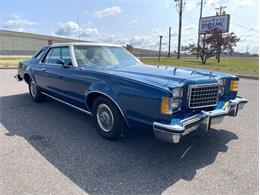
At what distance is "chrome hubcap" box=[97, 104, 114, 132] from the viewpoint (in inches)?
139

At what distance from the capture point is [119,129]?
3396 millimetres

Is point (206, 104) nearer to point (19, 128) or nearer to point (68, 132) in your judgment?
point (68, 132)

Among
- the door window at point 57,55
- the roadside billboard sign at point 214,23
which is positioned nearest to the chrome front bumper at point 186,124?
the door window at point 57,55

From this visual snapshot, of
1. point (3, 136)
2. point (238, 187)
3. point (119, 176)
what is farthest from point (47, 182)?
point (238, 187)

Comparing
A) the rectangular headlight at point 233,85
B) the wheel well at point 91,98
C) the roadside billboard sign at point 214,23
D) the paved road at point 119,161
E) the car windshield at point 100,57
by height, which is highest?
the roadside billboard sign at point 214,23

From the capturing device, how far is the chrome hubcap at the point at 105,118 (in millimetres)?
3531

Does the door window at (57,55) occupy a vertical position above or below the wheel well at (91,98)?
above

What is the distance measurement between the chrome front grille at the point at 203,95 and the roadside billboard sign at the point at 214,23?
25.6 m

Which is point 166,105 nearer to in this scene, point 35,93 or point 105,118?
point 105,118

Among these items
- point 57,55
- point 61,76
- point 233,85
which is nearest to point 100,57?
point 61,76

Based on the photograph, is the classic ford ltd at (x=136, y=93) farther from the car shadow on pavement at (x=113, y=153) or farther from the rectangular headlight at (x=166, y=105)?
the car shadow on pavement at (x=113, y=153)

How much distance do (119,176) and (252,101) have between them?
525 cm

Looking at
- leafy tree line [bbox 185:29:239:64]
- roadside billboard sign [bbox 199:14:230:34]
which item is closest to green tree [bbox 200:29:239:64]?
leafy tree line [bbox 185:29:239:64]

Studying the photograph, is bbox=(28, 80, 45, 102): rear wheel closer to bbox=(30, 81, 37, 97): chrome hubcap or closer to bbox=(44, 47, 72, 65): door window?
bbox=(30, 81, 37, 97): chrome hubcap
